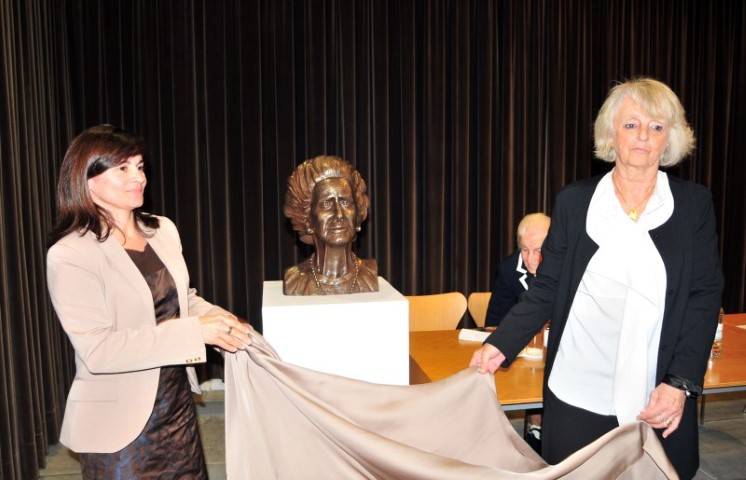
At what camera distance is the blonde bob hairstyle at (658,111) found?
1.68 m

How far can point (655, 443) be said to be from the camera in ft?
4.87

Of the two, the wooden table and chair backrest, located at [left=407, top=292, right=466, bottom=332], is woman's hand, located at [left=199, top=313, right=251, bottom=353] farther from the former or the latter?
chair backrest, located at [left=407, top=292, right=466, bottom=332]

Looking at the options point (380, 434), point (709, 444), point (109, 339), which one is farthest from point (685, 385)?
point (709, 444)

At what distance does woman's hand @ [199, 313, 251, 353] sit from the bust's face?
0.90m

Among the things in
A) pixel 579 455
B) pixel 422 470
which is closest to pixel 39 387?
pixel 422 470

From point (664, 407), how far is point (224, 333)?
4.15ft

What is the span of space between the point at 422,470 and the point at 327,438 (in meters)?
0.30

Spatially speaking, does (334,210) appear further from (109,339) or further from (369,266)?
(109,339)

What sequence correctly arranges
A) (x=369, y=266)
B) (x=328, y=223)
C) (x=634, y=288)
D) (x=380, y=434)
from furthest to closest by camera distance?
(x=369, y=266)
(x=328, y=223)
(x=380, y=434)
(x=634, y=288)

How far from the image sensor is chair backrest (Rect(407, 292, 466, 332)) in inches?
152

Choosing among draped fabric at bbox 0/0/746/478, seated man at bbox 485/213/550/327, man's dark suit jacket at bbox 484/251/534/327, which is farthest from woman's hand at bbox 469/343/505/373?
draped fabric at bbox 0/0/746/478

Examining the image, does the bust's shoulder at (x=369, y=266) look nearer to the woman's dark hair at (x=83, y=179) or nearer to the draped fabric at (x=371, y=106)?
the woman's dark hair at (x=83, y=179)

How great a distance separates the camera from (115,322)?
161 cm

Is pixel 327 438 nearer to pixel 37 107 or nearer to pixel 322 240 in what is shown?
pixel 322 240
